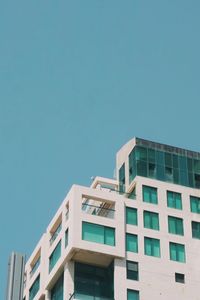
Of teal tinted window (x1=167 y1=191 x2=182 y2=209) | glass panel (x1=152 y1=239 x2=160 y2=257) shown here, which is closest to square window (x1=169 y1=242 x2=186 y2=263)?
glass panel (x1=152 y1=239 x2=160 y2=257)

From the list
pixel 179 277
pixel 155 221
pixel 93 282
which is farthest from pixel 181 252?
pixel 93 282

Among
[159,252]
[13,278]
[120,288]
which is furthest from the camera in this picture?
[159,252]

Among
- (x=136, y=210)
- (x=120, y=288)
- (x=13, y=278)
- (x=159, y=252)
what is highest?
(x=136, y=210)

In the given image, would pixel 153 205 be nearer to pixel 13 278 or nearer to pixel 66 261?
pixel 66 261

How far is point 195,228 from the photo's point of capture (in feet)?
218

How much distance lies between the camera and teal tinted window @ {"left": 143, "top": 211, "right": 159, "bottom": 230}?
64312mm

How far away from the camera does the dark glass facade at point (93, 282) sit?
59094 mm

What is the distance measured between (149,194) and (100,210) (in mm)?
4832

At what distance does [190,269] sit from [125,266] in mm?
6400

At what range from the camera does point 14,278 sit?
11.3m

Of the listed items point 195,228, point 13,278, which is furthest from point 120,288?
point 13,278

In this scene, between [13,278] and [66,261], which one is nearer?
[13,278]

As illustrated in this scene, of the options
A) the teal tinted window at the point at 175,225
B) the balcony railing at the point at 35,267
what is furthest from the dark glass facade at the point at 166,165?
the balcony railing at the point at 35,267

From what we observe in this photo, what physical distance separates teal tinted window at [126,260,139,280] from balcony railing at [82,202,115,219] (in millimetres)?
4757
